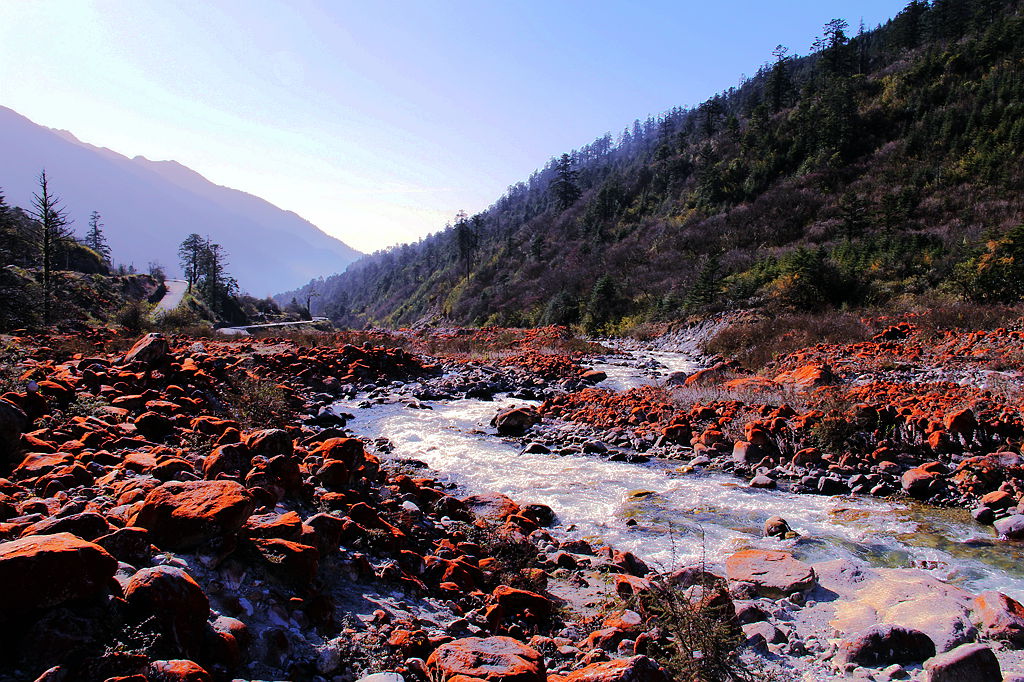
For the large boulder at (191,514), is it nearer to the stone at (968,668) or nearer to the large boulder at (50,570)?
the large boulder at (50,570)

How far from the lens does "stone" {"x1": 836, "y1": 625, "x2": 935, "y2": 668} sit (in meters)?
3.16

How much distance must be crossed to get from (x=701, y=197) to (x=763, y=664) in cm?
4802

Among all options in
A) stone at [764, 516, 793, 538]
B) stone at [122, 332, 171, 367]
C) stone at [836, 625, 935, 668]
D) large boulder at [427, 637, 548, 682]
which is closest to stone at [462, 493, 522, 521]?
→ stone at [764, 516, 793, 538]

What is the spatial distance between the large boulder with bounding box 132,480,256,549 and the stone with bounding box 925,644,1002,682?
3988 millimetres

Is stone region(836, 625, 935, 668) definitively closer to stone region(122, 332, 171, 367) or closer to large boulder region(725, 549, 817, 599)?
large boulder region(725, 549, 817, 599)

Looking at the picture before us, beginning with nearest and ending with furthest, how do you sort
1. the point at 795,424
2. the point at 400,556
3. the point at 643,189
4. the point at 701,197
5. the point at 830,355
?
1. the point at 400,556
2. the point at 795,424
3. the point at 830,355
4. the point at 701,197
5. the point at 643,189

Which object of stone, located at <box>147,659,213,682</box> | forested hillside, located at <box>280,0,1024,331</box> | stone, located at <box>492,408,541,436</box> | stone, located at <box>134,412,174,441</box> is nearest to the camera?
stone, located at <box>147,659,213,682</box>

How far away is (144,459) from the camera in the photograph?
431 centimetres

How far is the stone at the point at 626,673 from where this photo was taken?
2.49 meters

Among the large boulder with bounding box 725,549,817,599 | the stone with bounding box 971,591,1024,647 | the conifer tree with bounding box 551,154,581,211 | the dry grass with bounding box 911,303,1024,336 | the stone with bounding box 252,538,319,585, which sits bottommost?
the large boulder with bounding box 725,549,817,599

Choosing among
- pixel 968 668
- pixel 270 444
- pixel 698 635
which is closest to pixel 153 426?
pixel 270 444

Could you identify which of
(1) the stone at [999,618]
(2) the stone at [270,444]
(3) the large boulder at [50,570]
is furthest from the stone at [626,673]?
(2) the stone at [270,444]

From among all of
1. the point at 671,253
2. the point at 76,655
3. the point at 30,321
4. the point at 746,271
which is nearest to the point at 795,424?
the point at 76,655

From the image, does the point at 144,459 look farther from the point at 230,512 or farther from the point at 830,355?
the point at 830,355
